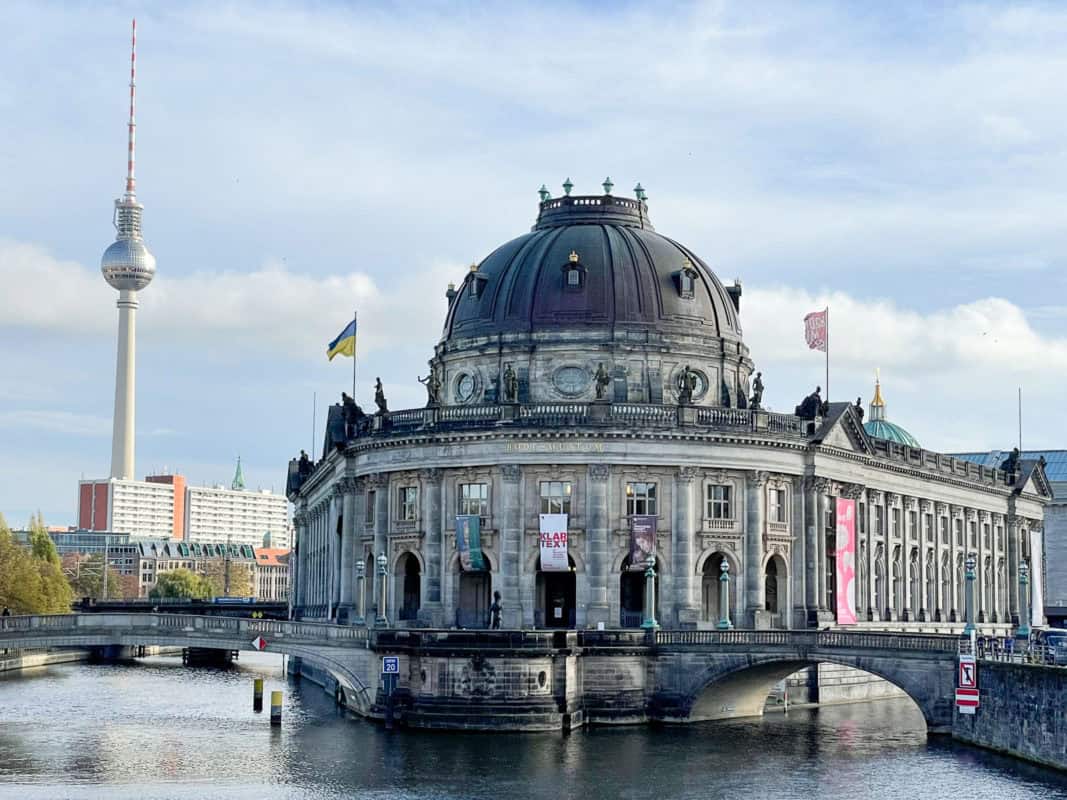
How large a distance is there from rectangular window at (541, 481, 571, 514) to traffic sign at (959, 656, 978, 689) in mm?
27814

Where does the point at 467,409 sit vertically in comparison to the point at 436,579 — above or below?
above

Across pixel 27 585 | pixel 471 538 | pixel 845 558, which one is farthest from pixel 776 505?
pixel 27 585

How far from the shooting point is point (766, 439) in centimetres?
10531

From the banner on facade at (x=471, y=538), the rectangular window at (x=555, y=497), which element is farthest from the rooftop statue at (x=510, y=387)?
the banner on facade at (x=471, y=538)

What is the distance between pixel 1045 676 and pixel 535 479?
3724cm

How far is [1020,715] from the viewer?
251ft

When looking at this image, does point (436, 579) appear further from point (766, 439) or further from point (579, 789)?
point (579, 789)

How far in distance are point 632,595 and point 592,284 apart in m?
21.1

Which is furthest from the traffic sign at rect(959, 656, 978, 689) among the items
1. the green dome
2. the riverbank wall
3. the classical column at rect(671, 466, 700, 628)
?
the green dome

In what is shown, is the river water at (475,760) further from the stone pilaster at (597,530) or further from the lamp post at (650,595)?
the stone pilaster at (597,530)

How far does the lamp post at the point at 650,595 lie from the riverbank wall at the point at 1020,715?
1738 cm

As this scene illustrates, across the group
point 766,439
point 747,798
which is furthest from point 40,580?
point 747,798

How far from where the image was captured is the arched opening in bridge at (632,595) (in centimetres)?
10300

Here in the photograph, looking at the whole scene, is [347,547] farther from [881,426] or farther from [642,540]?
[881,426]
